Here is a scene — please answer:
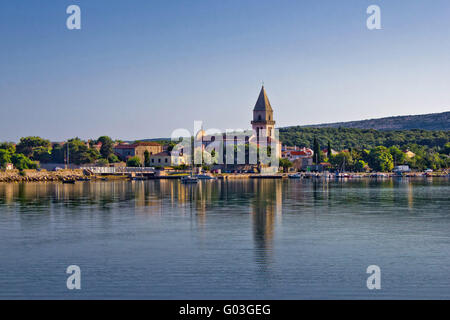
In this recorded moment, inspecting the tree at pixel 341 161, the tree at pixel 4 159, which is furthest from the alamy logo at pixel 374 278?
the tree at pixel 341 161

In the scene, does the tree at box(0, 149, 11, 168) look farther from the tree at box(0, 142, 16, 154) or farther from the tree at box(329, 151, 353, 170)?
the tree at box(329, 151, 353, 170)

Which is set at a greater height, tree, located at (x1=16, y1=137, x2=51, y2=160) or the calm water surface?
tree, located at (x1=16, y1=137, x2=51, y2=160)

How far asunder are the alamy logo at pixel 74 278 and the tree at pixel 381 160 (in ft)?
519

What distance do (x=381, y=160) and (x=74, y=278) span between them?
159804 millimetres

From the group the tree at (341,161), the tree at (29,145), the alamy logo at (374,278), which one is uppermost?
the tree at (29,145)

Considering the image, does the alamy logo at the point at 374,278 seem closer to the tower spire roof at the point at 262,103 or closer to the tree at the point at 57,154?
the tower spire roof at the point at 262,103

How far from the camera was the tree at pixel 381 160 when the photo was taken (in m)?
170

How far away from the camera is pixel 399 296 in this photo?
17.0 meters

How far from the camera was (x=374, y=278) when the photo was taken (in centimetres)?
1880

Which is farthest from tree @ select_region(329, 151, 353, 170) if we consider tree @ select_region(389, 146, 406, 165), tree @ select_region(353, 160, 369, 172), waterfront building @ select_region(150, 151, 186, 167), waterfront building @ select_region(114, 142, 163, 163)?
waterfront building @ select_region(114, 142, 163, 163)

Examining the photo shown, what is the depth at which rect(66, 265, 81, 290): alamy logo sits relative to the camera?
18078 millimetres

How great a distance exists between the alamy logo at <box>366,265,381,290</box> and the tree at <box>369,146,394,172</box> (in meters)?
155
